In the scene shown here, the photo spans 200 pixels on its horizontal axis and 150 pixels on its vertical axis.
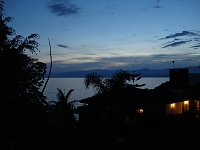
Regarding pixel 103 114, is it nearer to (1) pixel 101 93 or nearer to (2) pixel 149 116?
(1) pixel 101 93

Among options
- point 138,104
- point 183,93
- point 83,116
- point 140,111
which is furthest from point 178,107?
point 83,116

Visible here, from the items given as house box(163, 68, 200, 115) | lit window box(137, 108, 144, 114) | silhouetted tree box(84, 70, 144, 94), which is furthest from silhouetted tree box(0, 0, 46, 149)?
house box(163, 68, 200, 115)

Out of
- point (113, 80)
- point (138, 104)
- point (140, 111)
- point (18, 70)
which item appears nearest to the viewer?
point (18, 70)

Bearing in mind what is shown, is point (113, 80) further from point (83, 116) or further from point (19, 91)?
point (19, 91)

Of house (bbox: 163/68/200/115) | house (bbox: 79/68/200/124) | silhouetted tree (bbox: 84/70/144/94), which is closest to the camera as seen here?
silhouetted tree (bbox: 84/70/144/94)

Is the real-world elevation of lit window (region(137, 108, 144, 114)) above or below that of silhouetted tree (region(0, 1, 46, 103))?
below

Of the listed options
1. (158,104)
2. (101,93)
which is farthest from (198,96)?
(101,93)

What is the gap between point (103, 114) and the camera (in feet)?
84.7

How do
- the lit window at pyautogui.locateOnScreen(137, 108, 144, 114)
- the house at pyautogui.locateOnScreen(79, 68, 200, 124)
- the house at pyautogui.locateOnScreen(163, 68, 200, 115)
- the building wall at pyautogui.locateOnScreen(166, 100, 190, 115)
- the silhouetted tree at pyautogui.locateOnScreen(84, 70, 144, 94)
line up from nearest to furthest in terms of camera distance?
the silhouetted tree at pyautogui.locateOnScreen(84, 70, 144, 94), the house at pyautogui.locateOnScreen(79, 68, 200, 124), the lit window at pyautogui.locateOnScreen(137, 108, 144, 114), the house at pyautogui.locateOnScreen(163, 68, 200, 115), the building wall at pyautogui.locateOnScreen(166, 100, 190, 115)

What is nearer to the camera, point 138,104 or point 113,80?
point 113,80

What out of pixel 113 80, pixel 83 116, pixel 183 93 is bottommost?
pixel 83 116

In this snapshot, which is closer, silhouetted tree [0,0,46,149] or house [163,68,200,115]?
silhouetted tree [0,0,46,149]

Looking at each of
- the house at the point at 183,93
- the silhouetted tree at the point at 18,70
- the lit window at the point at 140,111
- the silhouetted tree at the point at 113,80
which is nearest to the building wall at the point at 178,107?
the house at the point at 183,93

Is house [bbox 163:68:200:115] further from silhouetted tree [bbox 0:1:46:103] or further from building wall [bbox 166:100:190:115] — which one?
silhouetted tree [bbox 0:1:46:103]
